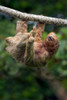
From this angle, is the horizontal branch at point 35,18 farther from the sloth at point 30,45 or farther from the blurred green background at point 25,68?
the blurred green background at point 25,68

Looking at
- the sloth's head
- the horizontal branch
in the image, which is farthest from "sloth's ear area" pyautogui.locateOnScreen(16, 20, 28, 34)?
the horizontal branch

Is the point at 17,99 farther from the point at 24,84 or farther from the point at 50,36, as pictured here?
the point at 50,36

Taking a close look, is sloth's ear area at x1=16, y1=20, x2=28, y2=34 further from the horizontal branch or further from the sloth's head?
the horizontal branch

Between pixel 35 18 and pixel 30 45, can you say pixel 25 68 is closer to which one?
pixel 30 45

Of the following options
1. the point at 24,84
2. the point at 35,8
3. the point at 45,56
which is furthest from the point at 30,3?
the point at 45,56

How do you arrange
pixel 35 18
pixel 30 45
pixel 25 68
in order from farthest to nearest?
pixel 25 68, pixel 30 45, pixel 35 18

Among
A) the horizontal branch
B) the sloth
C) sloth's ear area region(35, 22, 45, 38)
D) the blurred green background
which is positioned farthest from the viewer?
the blurred green background

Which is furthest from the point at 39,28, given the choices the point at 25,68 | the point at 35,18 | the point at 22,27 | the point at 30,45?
the point at 25,68
